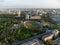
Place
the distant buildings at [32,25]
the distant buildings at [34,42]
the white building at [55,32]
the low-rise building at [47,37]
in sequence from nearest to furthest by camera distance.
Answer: the distant buildings at [34,42]
the low-rise building at [47,37]
the white building at [55,32]
the distant buildings at [32,25]

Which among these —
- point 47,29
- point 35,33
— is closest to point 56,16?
point 47,29

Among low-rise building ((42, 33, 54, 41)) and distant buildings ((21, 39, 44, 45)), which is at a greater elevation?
low-rise building ((42, 33, 54, 41))

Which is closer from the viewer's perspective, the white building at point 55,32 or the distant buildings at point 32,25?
the white building at point 55,32

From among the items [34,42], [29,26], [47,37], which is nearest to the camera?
[34,42]

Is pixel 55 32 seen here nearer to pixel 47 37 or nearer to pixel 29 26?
pixel 47 37

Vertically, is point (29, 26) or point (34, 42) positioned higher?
point (29, 26)

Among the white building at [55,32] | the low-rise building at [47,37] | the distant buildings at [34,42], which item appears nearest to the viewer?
the distant buildings at [34,42]

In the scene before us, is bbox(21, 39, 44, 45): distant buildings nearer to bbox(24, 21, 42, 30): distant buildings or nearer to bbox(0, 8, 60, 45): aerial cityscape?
bbox(0, 8, 60, 45): aerial cityscape

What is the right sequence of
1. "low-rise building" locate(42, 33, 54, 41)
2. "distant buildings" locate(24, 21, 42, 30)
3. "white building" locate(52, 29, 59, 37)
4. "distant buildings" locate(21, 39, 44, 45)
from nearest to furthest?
"distant buildings" locate(21, 39, 44, 45) < "low-rise building" locate(42, 33, 54, 41) < "white building" locate(52, 29, 59, 37) < "distant buildings" locate(24, 21, 42, 30)

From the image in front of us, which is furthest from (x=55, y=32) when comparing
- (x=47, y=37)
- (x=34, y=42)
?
(x=34, y=42)

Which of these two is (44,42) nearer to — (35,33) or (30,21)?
(35,33)

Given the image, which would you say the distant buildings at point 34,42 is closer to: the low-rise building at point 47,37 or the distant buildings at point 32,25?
the low-rise building at point 47,37
